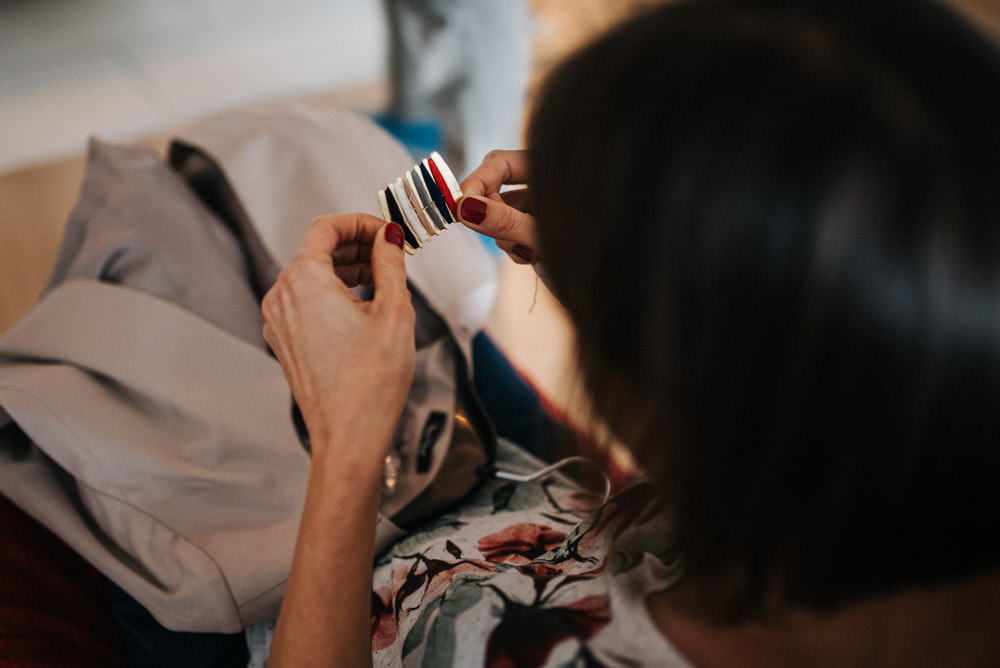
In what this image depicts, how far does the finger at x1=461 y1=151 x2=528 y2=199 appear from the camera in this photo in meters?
0.70

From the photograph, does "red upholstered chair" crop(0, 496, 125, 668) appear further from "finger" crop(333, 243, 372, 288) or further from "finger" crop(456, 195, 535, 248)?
"finger" crop(456, 195, 535, 248)

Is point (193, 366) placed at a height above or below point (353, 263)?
below

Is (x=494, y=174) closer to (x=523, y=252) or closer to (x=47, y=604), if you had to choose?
(x=523, y=252)

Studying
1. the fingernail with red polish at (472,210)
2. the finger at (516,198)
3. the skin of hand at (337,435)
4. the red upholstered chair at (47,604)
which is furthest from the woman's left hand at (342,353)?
the red upholstered chair at (47,604)

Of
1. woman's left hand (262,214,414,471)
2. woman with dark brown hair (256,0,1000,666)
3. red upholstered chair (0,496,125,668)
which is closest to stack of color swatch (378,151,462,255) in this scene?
woman's left hand (262,214,414,471)

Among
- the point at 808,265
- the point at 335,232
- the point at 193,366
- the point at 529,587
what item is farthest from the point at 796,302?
the point at 193,366

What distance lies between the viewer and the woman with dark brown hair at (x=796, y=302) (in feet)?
1.02

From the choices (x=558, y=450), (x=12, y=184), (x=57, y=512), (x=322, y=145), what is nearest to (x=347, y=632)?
(x=57, y=512)

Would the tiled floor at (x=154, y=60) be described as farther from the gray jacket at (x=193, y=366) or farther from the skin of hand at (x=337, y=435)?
the skin of hand at (x=337, y=435)

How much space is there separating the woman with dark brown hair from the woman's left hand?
176 mm

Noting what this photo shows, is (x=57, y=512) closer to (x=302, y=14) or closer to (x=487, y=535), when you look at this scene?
(x=487, y=535)

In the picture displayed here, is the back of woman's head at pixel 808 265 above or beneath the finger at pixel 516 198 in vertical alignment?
above

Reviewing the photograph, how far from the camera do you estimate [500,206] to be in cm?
68

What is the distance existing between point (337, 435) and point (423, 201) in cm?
27
